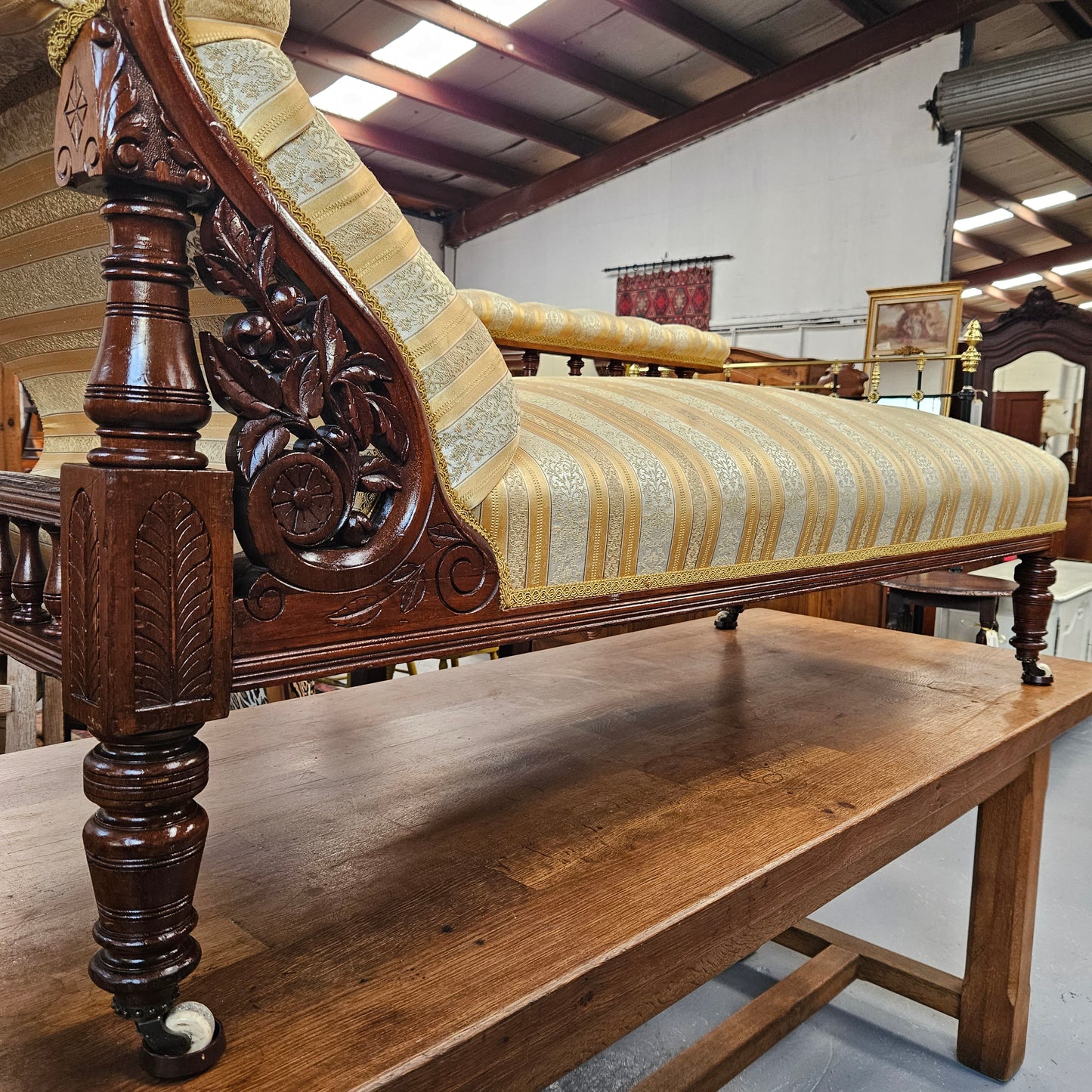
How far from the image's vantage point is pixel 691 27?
17.8ft

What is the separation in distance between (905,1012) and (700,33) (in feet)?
18.7

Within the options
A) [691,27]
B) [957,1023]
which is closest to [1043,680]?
[957,1023]

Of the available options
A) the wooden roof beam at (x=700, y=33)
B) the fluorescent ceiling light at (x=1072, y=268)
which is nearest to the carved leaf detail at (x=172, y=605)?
the wooden roof beam at (x=700, y=33)

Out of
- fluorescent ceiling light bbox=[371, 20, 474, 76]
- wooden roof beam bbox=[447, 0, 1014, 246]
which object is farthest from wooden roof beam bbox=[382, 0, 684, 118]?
wooden roof beam bbox=[447, 0, 1014, 246]

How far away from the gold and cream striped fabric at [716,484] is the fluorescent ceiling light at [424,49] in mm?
5201

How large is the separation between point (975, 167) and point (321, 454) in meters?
7.35

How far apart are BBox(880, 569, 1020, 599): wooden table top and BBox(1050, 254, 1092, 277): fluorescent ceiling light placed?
7091 mm

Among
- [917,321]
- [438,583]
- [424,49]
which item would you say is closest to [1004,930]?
[438,583]

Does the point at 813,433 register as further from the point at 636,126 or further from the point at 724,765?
the point at 636,126

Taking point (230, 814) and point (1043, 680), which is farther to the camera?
point (1043, 680)

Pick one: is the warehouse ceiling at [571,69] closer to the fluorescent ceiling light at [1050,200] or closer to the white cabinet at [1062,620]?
the fluorescent ceiling light at [1050,200]

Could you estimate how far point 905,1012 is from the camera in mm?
1526

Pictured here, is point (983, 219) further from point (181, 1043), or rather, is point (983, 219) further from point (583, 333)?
point (181, 1043)

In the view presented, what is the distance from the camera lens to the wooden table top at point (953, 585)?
2795mm
